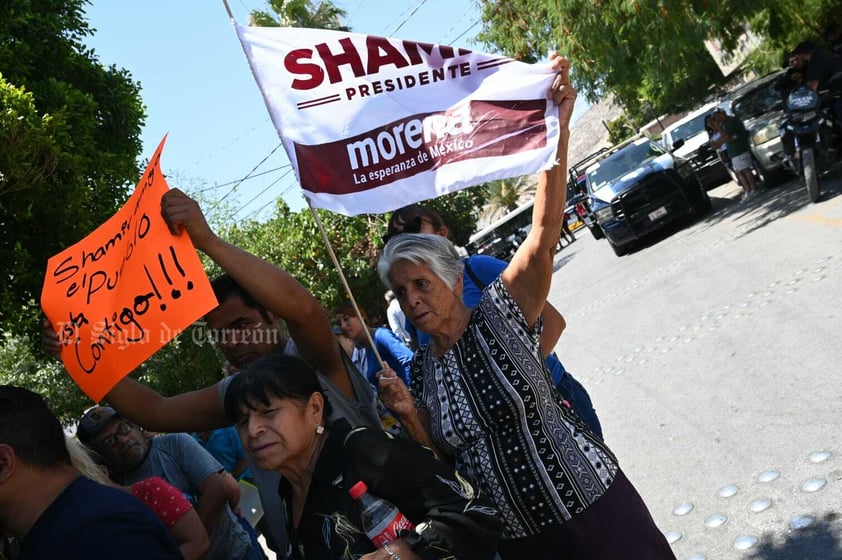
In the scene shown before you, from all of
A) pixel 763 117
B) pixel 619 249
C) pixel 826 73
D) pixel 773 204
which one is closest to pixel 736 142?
pixel 763 117

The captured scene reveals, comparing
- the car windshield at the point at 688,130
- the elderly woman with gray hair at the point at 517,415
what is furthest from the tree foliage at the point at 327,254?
the elderly woman with gray hair at the point at 517,415

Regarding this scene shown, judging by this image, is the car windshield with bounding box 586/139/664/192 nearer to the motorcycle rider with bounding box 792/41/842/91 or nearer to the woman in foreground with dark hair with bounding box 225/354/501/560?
the motorcycle rider with bounding box 792/41/842/91

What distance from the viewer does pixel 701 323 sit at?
8594 mm

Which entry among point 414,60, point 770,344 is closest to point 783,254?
point 770,344

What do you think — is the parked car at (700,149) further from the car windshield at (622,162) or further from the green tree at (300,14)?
the green tree at (300,14)

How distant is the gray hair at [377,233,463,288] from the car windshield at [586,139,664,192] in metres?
15.0

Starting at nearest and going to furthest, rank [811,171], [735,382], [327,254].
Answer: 1. [735,382]
2. [811,171]
3. [327,254]

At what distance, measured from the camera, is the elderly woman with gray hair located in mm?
2727

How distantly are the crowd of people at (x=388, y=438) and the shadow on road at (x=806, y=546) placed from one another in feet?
4.26

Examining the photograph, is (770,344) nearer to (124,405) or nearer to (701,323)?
(701,323)

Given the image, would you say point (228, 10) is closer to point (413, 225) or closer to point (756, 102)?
point (413, 225)

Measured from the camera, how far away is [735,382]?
21.1 ft

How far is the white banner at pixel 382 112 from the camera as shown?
3.39 meters

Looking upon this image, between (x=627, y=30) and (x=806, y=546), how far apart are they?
1079 centimetres
